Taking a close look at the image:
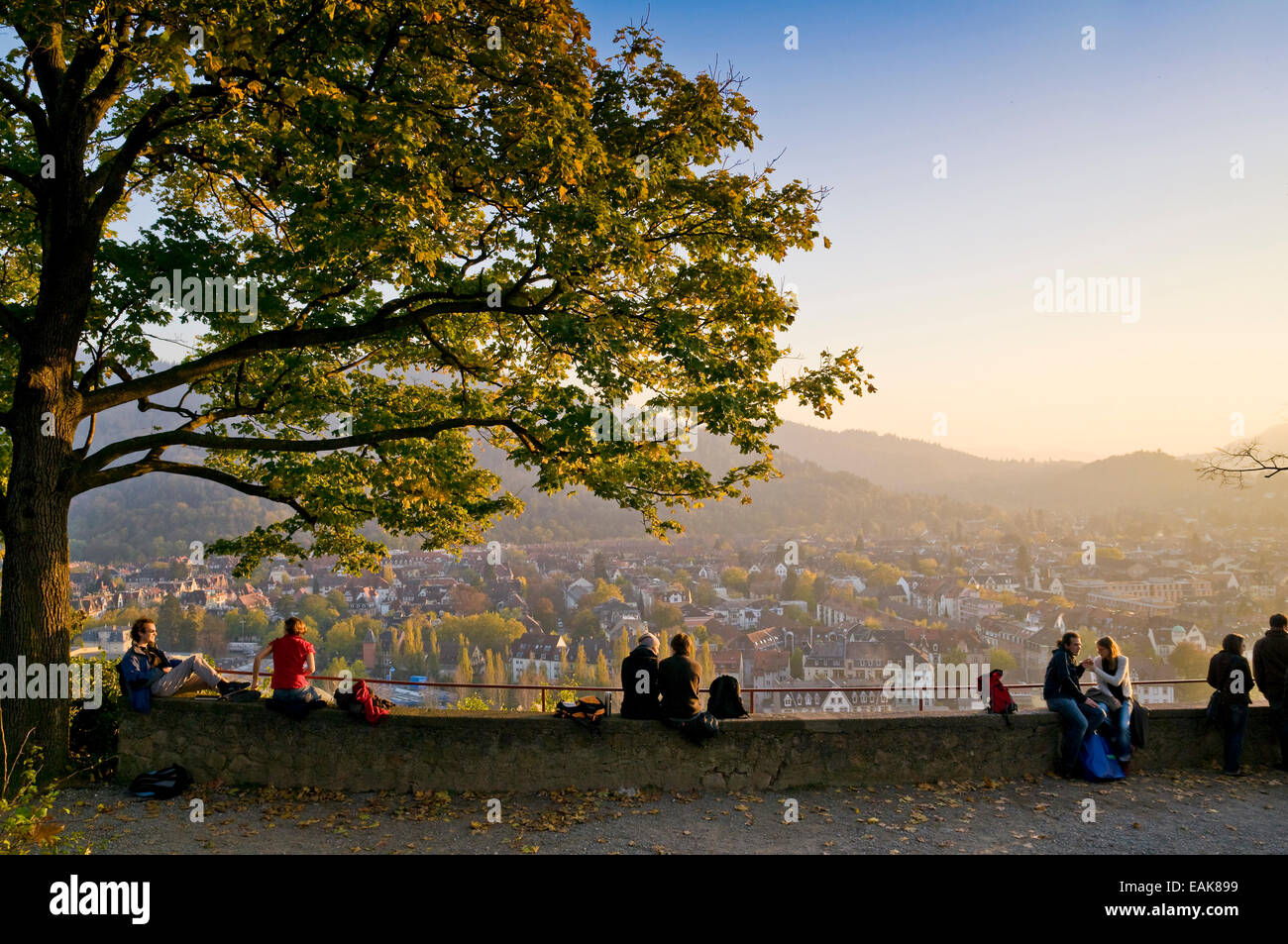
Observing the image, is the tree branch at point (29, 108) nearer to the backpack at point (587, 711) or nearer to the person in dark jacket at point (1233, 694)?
the backpack at point (587, 711)

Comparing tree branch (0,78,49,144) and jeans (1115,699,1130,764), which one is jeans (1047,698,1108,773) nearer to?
jeans (1115,699,1130,764)

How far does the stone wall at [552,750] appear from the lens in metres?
7.21

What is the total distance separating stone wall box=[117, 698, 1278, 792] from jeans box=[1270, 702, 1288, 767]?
253 cm

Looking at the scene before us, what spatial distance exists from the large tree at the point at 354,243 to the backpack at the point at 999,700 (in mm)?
3526

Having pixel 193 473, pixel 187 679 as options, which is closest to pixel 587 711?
pixel 187 679

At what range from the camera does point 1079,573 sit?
103375 mm

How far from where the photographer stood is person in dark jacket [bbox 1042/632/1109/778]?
754 cm

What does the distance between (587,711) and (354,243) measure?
5.06m

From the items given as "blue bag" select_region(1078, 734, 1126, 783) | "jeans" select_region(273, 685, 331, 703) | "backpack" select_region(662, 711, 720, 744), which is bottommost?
"blue bag" select_region(1078, 734, 1126, 783)

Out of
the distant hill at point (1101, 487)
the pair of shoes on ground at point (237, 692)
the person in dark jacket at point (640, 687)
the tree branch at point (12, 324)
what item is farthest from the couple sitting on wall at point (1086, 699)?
the distant hill at point (1101, 487)

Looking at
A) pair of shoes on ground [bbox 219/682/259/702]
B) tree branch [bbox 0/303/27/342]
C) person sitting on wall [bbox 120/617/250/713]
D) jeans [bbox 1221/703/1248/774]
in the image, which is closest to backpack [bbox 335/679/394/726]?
pair of shoes on ground [bbox 219/682/259/702]

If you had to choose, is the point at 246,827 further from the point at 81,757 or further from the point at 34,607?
the point at 34,607

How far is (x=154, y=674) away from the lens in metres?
7.59
